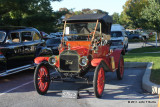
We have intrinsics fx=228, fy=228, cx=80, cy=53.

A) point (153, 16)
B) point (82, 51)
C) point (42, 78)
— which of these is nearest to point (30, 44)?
point (42, 78)

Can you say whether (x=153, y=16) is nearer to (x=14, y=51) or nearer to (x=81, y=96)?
(x=14, y=51)

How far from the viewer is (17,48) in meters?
8.75

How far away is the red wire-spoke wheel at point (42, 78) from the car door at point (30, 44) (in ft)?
9.18

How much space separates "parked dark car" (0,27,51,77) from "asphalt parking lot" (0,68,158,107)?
25.1 inches

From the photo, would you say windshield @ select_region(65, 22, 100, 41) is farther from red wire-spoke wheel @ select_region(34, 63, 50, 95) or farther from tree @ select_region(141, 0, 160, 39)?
tree @ select_region(141, 0, 160, 39)

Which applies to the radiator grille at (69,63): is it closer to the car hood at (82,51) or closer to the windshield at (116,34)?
the car hood at (82,51)

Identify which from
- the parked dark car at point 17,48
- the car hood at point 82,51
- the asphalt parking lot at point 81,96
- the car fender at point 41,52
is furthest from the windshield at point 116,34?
the car hood at point 82,51

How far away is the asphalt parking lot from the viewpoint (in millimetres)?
5621

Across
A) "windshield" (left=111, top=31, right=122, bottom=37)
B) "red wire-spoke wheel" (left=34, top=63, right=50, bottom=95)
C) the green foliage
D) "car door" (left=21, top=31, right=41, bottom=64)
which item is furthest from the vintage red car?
the green foliage

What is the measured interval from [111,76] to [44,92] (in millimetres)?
3421

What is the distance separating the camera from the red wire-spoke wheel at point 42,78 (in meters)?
6.18

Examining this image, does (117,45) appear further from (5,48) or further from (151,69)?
(5,48)

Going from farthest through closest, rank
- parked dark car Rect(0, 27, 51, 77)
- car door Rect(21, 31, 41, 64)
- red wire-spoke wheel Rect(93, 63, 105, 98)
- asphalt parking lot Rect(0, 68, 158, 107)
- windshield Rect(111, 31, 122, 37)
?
1. windshield Rect(111, 31, 122, 37)
2. car door Rect(21, 31, 41, 64)
3. parked dark car Rect(0, 27, 51, 77)
4. red wire-spoke wheel Rect(93, 63, 105, 98)
5. asphalt parking lot Rect(0, 68, 158, 107)

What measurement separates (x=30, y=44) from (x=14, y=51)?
3.34ft
